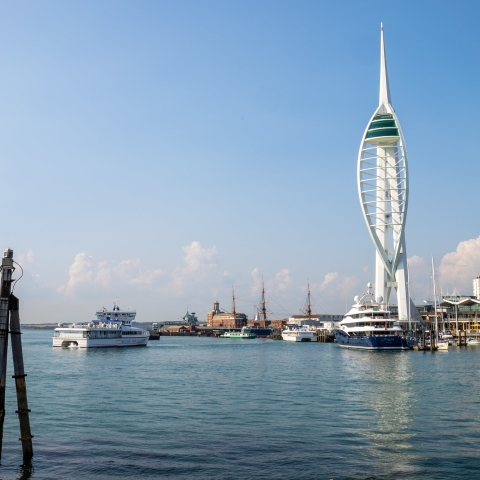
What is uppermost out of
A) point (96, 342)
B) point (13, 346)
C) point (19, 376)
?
point (13, 346)

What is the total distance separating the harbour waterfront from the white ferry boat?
1731 inches

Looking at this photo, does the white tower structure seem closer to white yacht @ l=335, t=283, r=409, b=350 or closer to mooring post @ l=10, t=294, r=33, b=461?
white yacht @ l=335, t=283, r=409, b=350

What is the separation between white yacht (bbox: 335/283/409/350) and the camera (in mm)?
81562

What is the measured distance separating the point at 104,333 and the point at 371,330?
1670 inches

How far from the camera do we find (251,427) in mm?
24953

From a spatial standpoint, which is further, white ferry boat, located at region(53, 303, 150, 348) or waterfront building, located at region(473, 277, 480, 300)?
waterfront building, located at region(473, 277, 480, 300)

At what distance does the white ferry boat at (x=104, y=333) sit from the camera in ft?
294

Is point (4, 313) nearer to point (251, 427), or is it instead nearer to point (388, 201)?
point (251, 427)

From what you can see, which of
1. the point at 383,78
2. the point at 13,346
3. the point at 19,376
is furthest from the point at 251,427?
the point at 383,78

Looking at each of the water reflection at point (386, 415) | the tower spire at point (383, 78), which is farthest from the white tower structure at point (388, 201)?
the water reflection at point (386, 415)

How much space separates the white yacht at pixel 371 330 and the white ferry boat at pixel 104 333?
3607cm

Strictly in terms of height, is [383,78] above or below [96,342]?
above

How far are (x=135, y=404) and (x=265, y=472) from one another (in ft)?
50.9

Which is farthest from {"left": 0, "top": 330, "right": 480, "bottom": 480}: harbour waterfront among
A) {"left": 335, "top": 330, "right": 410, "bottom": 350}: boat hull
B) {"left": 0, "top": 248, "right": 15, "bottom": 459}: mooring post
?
{"left": 335, "top": 330, "right": 410, "bottom": 350}: boat hull
